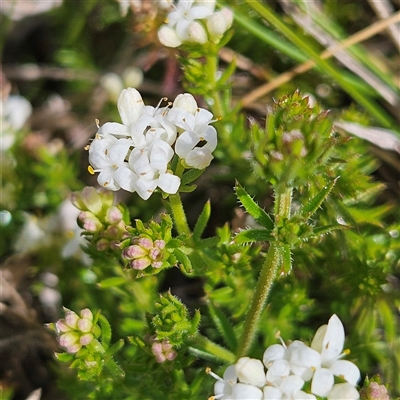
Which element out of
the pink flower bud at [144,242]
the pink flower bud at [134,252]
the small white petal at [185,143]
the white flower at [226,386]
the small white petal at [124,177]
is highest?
the small white petal at [185,143]

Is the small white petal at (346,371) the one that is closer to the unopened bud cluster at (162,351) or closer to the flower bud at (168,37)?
the unopened bud cluster at (162,351)

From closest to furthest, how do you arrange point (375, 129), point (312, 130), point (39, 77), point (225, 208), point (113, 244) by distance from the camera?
point (312, 130) < point (113, 244) < point (375, 129) < point (225, 208) < point (39, 77)

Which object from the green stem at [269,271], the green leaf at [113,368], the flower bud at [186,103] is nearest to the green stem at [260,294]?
the green stem at [269,271]

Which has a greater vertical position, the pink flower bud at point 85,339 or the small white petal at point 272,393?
the small white petal at point 272,393

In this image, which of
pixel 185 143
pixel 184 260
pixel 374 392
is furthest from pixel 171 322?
pixel 374 392

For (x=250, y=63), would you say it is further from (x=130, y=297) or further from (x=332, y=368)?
(x=332, y=368)

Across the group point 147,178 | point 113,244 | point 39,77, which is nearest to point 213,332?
point 113,244
